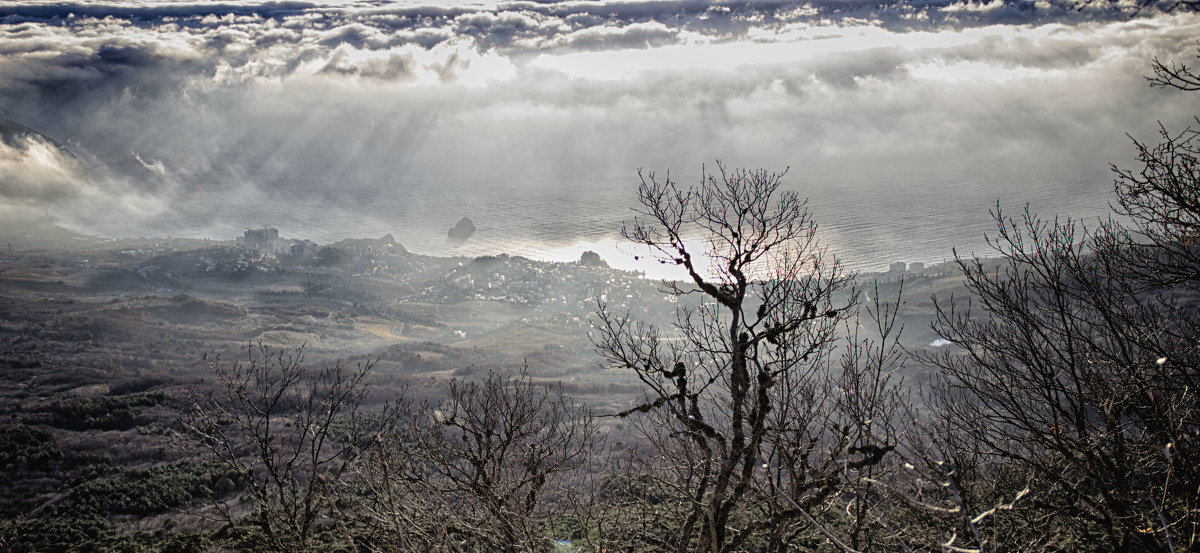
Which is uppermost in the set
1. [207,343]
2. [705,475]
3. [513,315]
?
[705,475]

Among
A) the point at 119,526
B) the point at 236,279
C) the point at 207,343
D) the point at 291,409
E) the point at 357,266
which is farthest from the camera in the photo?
the point at 357,266

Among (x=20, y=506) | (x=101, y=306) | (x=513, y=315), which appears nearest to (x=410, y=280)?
(x=513, y=315)

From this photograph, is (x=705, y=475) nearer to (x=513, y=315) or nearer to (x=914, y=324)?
(x=914, y=324)

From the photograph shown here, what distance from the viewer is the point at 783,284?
802 centimetres

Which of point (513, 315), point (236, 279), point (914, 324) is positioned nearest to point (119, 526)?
point (914, 324)

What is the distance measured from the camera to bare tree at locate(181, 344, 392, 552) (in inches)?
417

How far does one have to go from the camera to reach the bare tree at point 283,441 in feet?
34.8

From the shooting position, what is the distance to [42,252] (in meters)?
88.0

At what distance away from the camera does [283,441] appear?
15438 mm

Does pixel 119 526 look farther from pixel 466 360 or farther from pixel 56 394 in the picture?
pixel 466 360

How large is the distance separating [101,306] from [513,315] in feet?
154

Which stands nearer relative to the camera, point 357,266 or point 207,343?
point 207,343

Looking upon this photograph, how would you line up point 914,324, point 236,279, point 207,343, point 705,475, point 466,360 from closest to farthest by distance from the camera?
1. point 705,475
2. point 914,324
3. point 207,343
4. point 466,360
5. point 236,279

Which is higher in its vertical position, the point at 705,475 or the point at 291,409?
the point at 705,475
